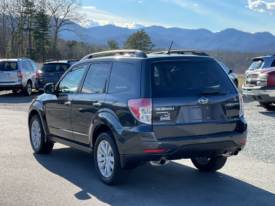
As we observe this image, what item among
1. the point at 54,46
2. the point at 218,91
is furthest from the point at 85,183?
the point at 54,46

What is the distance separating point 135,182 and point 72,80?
208cm

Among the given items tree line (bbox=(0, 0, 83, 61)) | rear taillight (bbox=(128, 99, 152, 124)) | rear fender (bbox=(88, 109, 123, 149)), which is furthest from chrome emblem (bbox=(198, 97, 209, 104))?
tree line (bbox=(0, 0, 83, 61))

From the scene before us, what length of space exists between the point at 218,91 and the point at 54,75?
15008mm

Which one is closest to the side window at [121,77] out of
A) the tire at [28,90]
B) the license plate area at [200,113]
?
the license plate area at [200,113]

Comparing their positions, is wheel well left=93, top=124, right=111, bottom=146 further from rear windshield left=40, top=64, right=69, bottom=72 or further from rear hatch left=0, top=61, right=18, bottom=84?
rear hatch left=0, top=61, right=18, bottom=84

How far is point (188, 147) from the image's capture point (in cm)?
424

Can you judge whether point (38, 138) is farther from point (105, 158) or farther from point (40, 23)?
point (40, 23)

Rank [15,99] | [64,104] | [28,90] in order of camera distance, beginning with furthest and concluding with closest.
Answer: [28,90] < [15,99] < [64,104]

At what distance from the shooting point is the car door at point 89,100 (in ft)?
16.3

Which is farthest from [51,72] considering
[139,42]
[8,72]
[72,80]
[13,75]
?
[139,42]

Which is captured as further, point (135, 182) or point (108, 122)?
point (135, 182)

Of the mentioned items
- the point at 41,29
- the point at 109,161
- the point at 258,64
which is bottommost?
the point at 109,161

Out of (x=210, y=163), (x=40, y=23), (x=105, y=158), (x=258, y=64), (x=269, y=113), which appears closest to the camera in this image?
(x=105, y=158)

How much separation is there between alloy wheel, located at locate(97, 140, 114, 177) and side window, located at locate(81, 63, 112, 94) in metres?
0.79
